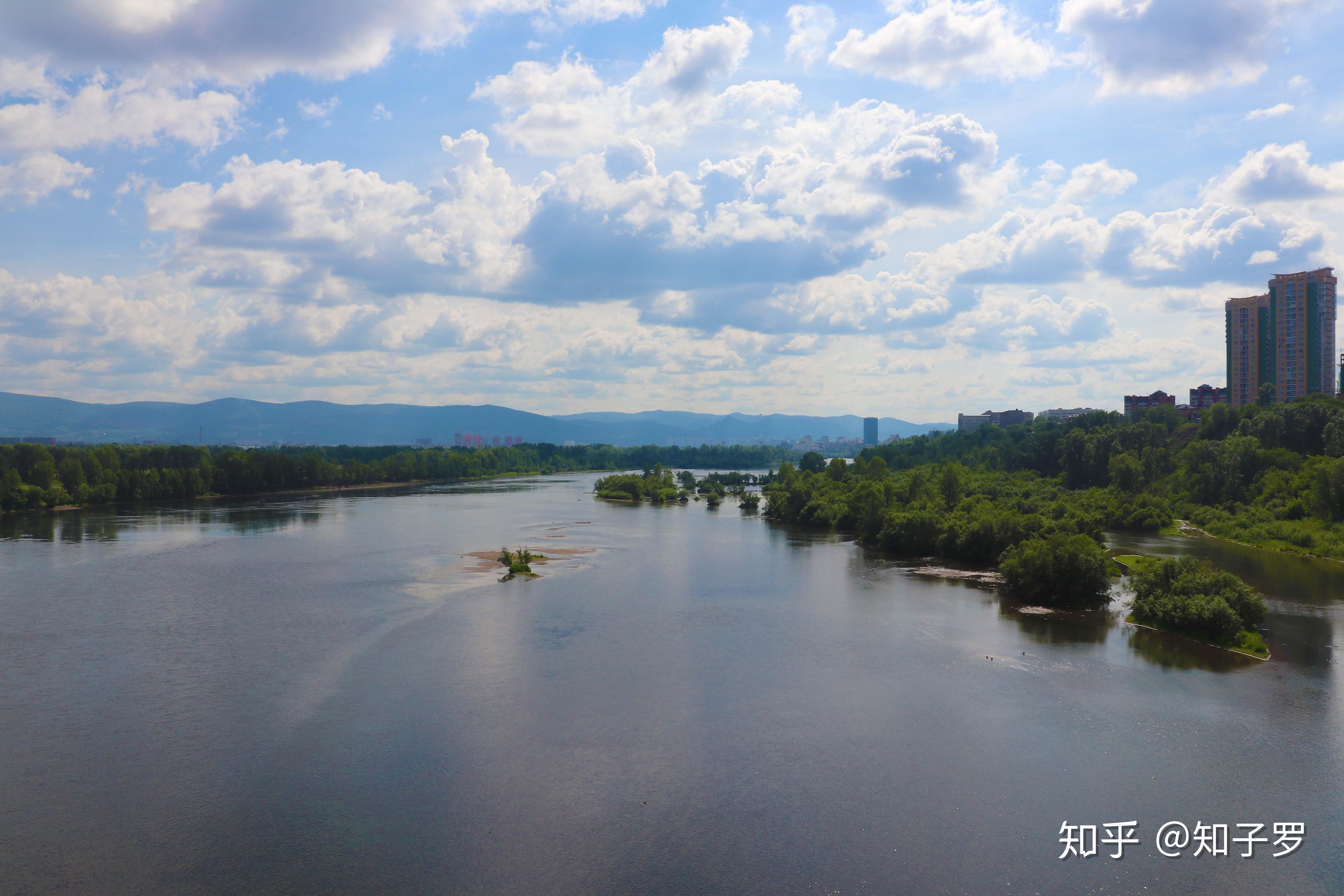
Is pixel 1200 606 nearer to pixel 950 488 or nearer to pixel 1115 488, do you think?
pixel 950 488

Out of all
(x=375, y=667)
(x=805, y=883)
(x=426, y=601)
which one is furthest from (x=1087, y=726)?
(x=426, y=601)

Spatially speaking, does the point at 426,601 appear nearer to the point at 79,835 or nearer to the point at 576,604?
the point at 576,604

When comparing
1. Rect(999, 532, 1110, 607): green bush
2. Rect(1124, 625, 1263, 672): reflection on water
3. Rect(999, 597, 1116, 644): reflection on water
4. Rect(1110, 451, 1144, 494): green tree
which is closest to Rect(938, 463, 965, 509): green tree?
Rect(1110, 451, 1144, 494): green tree

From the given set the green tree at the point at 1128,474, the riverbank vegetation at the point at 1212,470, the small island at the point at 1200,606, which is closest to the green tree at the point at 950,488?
the riverbank vegetation at the point at 1212,470

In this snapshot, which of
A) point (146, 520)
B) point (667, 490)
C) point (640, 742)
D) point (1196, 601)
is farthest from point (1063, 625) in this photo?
point (667, 490)

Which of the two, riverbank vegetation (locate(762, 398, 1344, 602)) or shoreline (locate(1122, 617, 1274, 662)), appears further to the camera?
riverbank vegetation (locate(762, 398, 1344, 602))

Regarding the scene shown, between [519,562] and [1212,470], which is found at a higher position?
[1212,470]

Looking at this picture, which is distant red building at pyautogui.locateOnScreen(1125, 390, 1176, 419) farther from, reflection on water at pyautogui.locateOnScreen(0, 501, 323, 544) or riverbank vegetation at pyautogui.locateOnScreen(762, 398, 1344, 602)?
reflection on water at pyautogui.locateOnScreen(0, 501, 323, 544)
